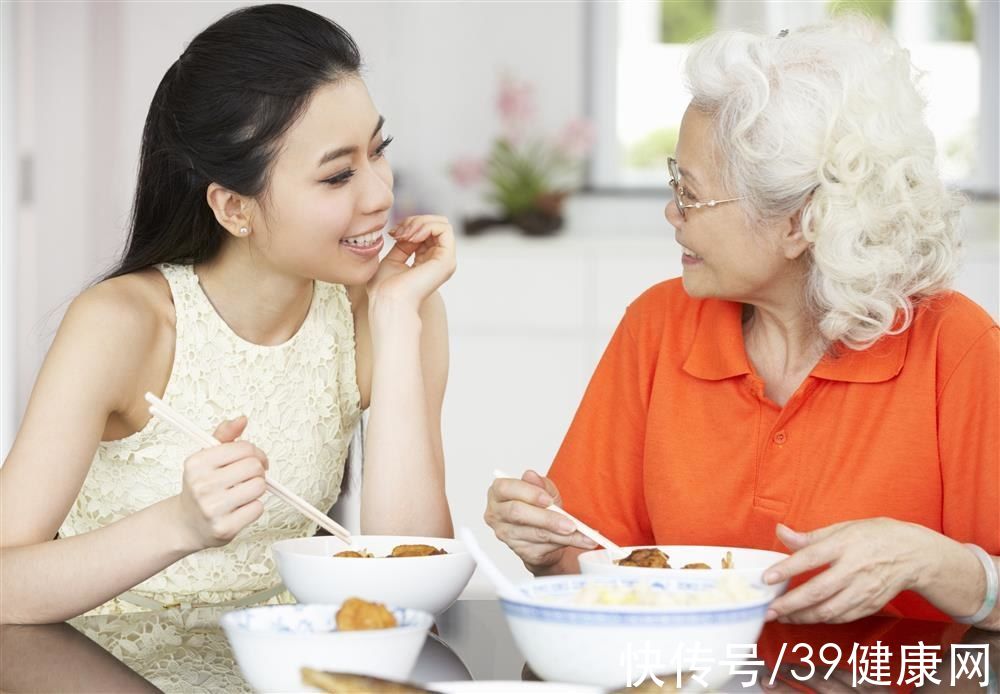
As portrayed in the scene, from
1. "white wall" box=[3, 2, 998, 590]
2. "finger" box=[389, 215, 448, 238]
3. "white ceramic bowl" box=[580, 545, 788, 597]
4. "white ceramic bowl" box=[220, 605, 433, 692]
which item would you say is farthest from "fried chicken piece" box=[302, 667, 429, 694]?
"white wall" box=[3, 2, 998, 590]

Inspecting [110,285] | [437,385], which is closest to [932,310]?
[437,385]

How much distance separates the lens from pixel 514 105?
13.6 feet

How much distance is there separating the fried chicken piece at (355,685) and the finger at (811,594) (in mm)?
452

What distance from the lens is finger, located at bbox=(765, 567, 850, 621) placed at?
121cm

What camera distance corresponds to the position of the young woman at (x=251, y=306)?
5.34 ft

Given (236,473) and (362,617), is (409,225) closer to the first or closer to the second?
(236,473)

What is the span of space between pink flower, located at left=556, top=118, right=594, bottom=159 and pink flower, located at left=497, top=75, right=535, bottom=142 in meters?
0.14

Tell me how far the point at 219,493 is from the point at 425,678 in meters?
0.30

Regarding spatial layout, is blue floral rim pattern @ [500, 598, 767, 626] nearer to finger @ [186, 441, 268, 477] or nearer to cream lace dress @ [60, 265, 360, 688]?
finger @ [186, 441, 268, 477]

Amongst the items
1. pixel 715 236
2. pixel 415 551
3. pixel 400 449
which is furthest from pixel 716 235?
pixel 415 551

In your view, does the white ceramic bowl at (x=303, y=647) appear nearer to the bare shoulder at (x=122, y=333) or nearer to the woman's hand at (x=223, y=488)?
the woman's hand at (x=223, y=488)

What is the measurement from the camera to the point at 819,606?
4.11 feet

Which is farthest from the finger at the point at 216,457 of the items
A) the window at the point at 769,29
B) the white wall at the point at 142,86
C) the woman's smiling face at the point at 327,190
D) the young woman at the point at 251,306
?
the window at the point at 769,29

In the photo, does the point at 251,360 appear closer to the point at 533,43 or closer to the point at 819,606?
the point at 819,606
